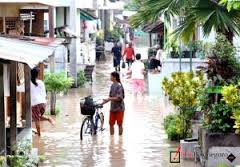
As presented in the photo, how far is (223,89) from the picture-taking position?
1266cm

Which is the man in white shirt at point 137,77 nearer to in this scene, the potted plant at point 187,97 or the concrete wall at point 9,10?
the concrete wall at point 9,10

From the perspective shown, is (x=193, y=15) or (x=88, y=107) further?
(x=88, y=107)

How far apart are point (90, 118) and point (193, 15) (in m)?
4.77

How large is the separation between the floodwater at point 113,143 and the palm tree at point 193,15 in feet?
8.21

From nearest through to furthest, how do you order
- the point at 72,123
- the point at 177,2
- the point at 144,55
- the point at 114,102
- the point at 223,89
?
1. the point at 223,89
2. the point at 177,2
3. the point at 114,102
4. the point at 72,123
5. the point at 144,55

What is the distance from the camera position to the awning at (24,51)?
10133 mm

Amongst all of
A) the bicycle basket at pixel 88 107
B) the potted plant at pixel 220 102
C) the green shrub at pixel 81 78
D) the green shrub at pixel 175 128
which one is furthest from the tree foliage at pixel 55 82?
the green shrub at pixel 81 78

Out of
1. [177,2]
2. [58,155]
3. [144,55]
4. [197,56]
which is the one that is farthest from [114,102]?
[144,55]

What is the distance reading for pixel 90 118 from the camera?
17266 mm

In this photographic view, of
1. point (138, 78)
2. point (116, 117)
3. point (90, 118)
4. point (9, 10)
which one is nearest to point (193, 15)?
point (116, 117)

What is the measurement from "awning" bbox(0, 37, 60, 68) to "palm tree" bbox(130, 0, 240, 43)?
2.20 metres

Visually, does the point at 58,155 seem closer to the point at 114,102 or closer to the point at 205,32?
the point at 114,102

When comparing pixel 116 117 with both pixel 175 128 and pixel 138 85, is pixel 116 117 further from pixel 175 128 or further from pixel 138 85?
pixel 138 85

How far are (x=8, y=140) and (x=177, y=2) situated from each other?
3999 millimetres
